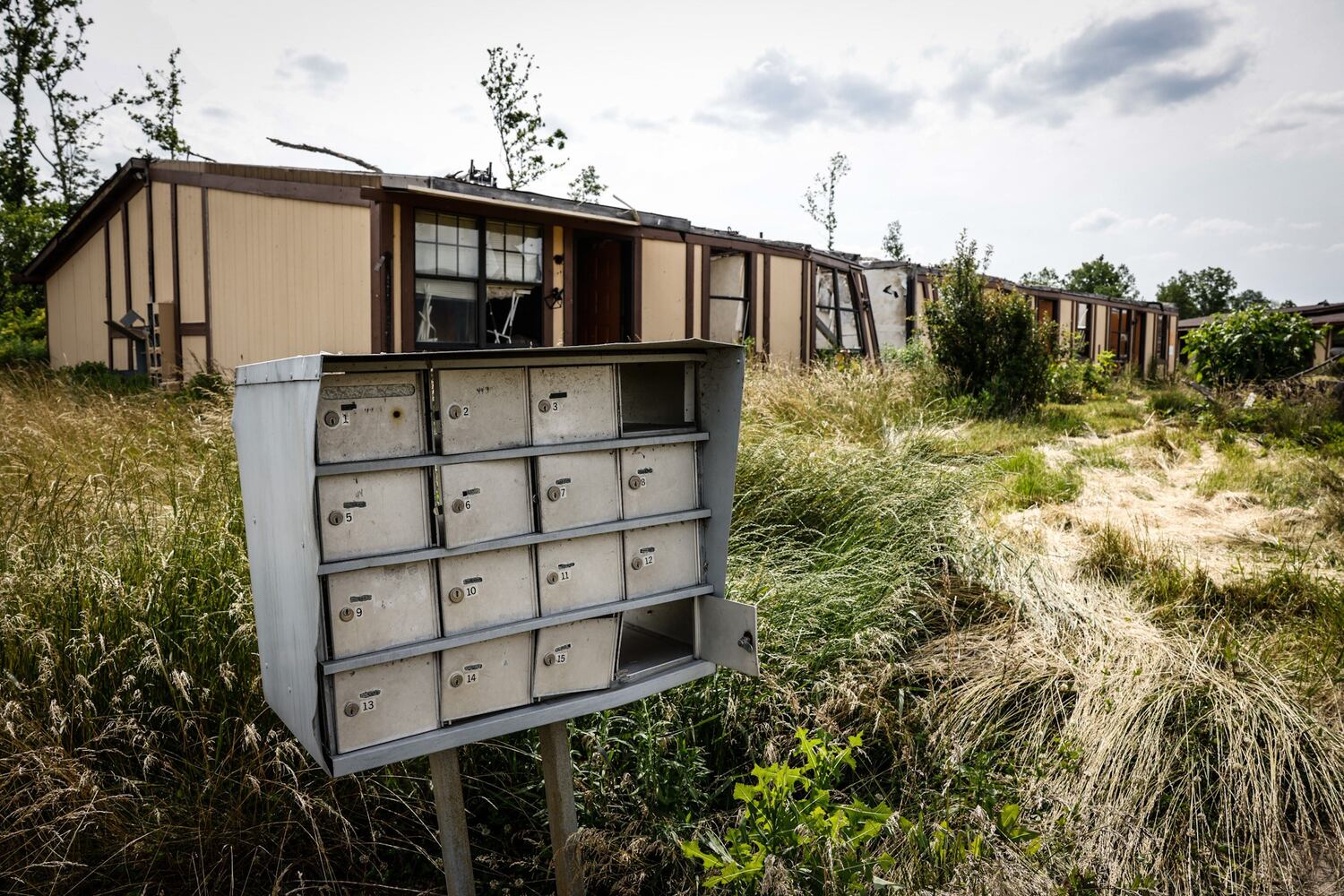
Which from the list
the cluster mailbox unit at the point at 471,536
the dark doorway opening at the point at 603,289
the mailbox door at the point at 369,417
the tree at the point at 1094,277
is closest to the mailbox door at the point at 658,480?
the cluster mailbox unit at the point at 471,536

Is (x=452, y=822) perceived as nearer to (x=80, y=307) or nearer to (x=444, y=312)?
(x=444, y=312)

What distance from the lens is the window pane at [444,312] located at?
9.17m

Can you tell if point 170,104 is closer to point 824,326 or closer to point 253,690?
point 824,326

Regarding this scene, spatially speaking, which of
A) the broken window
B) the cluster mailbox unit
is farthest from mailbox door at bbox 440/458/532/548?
the broken window

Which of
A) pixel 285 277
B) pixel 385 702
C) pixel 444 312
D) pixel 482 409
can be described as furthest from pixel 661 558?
pixel 285 277

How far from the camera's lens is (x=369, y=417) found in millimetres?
1673

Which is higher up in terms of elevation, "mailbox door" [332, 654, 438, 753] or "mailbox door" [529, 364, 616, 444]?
"mailbox door" [529, 364, 616, 444]

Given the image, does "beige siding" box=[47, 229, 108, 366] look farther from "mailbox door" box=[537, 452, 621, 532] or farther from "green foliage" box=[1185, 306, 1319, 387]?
"green foliage" box=[1185, 306, 1319, 387]

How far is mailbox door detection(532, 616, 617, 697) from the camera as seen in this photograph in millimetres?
1921

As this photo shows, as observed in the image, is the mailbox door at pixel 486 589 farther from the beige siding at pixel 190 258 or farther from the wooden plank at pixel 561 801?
the beige siding at pixel 190 258

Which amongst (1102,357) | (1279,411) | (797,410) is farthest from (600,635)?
(1102,357)

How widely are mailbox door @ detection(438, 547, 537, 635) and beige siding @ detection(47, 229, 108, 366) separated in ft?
41.7

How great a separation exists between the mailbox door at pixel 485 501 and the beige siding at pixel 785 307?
11423mm

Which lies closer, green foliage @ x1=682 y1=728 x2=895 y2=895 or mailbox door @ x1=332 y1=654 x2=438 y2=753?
mailbox door @ x1=332 y1=654 x2=438 y2=753
